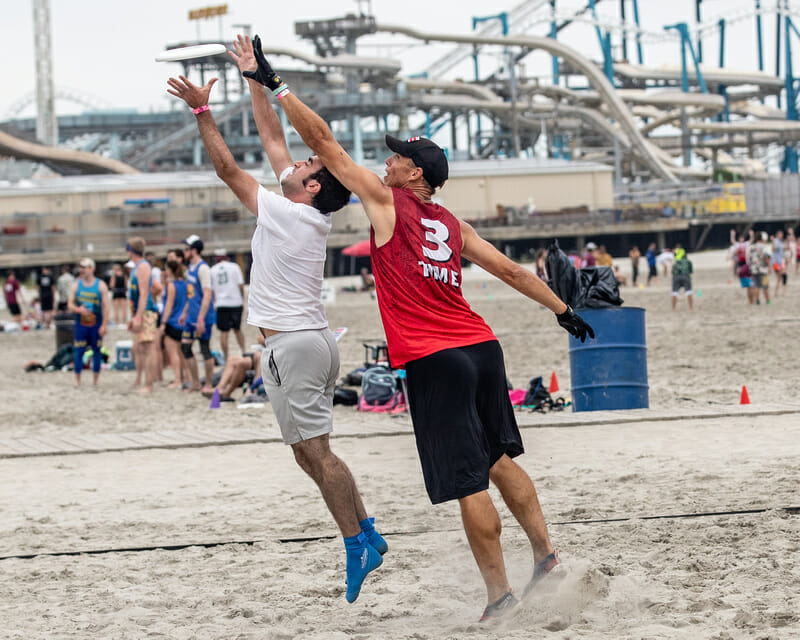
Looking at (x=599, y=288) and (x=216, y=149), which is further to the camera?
(x=599, y=288)

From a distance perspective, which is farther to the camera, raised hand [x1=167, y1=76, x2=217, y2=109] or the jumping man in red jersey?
raised hand [x1=167, y1=76, x2=217, y2=109]

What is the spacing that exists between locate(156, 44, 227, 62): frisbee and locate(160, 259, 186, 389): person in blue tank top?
823cm

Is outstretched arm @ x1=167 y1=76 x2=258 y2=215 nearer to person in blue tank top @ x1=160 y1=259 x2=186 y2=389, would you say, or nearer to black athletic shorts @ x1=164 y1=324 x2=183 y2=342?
person in blue tank top @ x1=160 y1=259 x2=186 y2=389

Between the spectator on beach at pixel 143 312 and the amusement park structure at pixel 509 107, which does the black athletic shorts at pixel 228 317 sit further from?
the amusement park structure at pixel 509 107

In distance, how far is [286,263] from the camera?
445cm

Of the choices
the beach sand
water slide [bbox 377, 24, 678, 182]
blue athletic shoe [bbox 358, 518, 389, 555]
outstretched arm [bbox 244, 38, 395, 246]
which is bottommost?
the beach sand

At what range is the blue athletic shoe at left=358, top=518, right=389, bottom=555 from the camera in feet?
14.5

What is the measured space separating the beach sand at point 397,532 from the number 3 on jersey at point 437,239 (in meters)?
1.25

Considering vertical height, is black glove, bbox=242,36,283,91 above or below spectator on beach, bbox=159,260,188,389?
above

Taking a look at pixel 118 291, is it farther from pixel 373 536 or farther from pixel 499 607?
pixel 499 607

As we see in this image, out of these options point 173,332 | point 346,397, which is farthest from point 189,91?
point 173,332

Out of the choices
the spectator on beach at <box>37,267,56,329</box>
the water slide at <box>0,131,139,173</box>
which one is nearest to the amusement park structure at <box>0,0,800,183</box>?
the water slide at <box>0,131,139,173</box>

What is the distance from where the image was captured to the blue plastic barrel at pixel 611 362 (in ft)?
28.3

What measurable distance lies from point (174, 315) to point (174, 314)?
0.05ft
